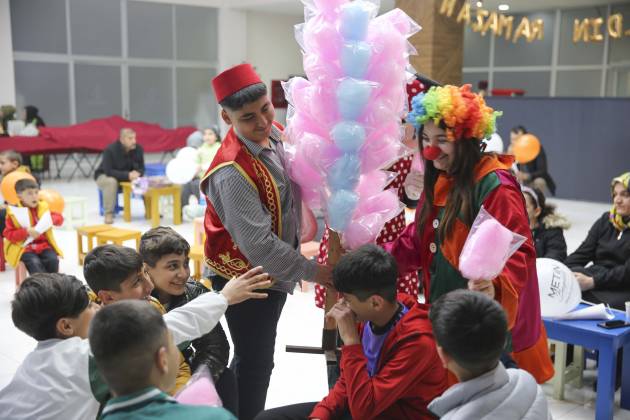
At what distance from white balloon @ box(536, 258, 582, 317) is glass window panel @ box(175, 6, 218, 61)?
44.3 ft

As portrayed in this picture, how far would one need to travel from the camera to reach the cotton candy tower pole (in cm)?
211

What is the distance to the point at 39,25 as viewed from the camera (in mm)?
13164

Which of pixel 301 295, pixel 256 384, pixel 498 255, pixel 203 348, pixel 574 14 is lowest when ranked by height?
pixel 301 295

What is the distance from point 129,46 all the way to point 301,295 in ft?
36.4

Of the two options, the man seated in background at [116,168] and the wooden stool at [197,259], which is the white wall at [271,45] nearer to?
the man seated in background at [116,168]

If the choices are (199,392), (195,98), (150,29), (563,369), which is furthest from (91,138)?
(199,392)

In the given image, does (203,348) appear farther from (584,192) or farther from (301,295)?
(584,192)

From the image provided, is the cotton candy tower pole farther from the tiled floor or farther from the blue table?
the tiled floor

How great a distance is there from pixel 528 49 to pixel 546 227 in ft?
39.0

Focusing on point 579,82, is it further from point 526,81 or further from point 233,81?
point 233,81

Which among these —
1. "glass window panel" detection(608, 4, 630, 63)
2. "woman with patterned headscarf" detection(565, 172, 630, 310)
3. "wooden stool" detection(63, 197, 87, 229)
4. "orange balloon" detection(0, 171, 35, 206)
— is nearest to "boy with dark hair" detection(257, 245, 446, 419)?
"woman with patterned headscarf" detection(565, 172, 630, 310)

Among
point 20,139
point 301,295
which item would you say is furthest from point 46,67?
point 301,295

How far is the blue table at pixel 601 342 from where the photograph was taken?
2.89 metres

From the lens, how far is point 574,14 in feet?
44.9
